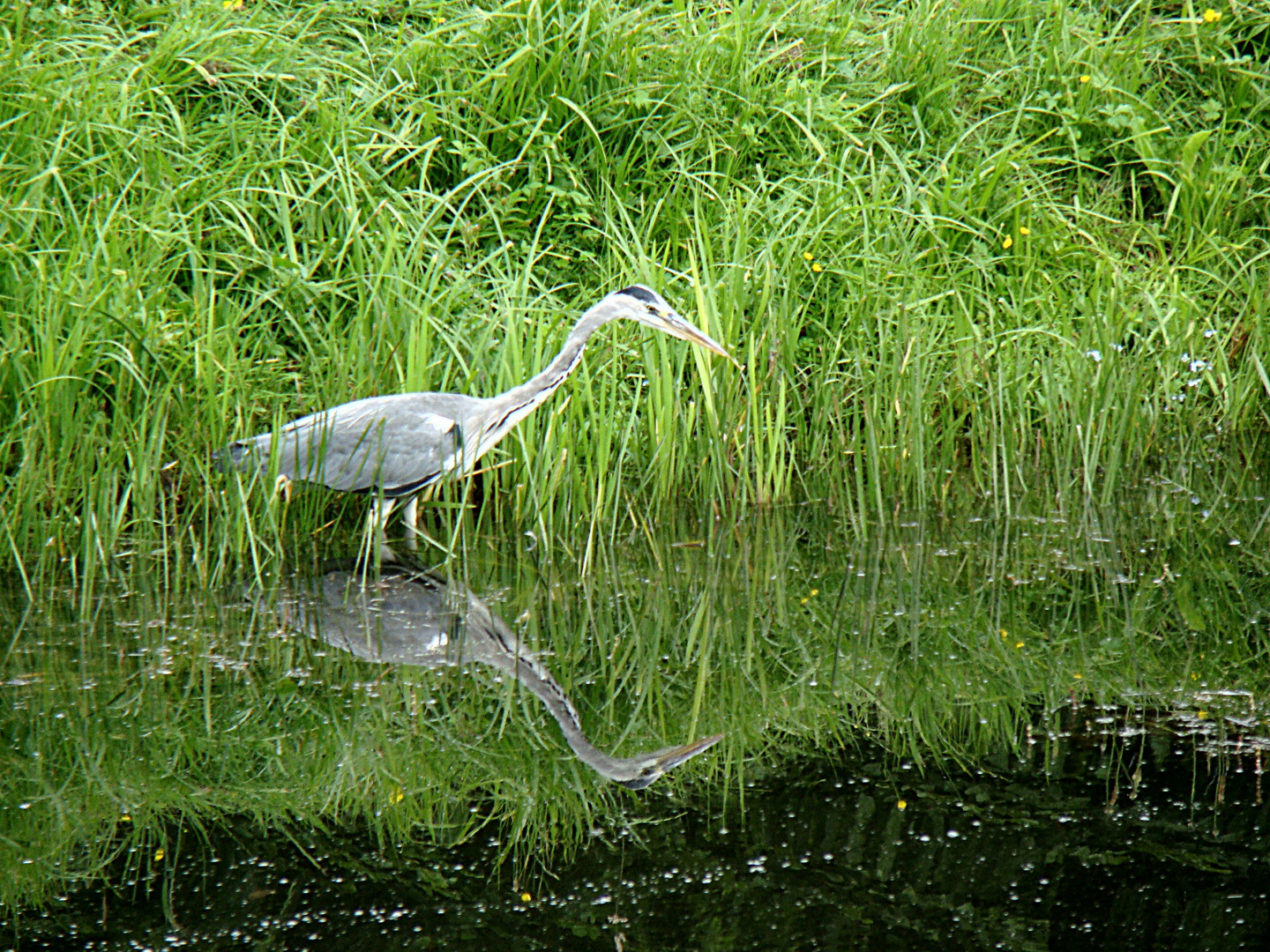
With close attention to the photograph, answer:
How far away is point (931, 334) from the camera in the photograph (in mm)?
5812

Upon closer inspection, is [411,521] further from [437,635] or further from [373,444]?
[437,635]

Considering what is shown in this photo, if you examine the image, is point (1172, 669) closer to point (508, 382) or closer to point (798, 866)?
point (798, 866)

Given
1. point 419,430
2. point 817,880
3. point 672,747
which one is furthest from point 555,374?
point 817,880

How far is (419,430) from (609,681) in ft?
4.95

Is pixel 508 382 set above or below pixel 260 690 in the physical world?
above

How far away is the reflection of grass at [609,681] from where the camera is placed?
A: 3285mm

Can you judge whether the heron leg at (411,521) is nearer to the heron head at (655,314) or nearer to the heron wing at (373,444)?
the heron wing at (373,444)

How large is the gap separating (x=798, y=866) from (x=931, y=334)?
11.1 ft

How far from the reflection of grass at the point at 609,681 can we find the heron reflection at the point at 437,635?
0.21ft

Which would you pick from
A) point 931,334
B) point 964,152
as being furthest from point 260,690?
point 964,152

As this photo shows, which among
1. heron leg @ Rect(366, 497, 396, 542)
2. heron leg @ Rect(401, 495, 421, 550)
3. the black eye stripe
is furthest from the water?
the black eye stripe

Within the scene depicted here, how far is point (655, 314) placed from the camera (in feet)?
16.9

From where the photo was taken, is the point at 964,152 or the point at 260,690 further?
the point at 964,152

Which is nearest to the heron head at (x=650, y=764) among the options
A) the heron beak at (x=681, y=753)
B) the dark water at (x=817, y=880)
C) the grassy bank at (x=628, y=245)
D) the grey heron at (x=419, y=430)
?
the heron beak at (x=681, y=753)
